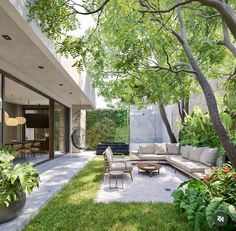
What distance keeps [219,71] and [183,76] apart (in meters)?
1.69

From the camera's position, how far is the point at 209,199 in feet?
13.2

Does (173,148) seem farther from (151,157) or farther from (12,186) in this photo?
(12,186)

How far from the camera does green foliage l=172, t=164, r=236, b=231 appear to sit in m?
3.62

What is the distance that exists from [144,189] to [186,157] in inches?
157

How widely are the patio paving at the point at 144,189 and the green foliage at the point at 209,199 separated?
A: 141 centimetres

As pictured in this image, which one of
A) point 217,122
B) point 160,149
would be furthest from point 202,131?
point 217,122

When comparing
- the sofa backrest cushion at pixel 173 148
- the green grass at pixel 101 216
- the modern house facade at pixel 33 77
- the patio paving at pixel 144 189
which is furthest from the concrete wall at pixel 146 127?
the green grass at pixel 101 216

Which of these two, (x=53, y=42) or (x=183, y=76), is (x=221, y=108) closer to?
(x=183, y=76)

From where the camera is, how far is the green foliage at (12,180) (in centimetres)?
414

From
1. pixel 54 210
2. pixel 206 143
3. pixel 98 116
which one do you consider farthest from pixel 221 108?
pixel 98 116

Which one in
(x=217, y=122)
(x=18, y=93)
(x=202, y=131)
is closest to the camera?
(x=217, y=122)

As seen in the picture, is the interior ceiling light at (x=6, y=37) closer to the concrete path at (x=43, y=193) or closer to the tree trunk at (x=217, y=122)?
the concrete path at (x=43, y=193)

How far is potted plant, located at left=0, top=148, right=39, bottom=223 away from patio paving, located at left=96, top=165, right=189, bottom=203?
1.92 m

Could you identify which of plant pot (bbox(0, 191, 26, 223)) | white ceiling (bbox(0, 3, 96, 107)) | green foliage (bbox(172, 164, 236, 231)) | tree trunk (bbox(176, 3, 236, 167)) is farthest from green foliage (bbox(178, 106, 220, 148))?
plant pot (bbox(0, 191, 26, 223))
